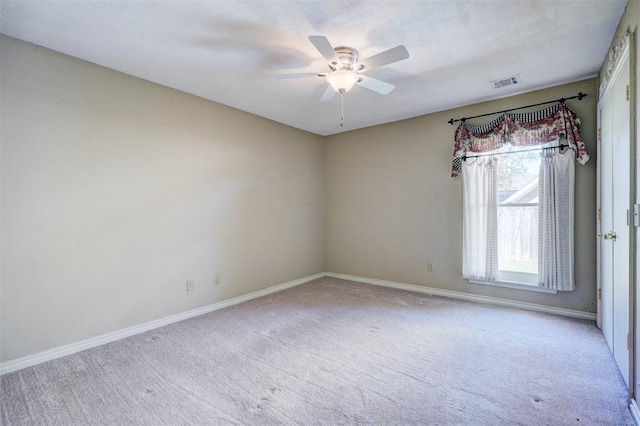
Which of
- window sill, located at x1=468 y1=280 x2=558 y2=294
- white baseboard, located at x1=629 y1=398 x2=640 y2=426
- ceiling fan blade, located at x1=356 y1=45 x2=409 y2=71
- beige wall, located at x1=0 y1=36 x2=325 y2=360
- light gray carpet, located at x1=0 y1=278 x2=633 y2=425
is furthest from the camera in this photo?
window sill, located at x1=468 y1=280 x2=558 y2=294

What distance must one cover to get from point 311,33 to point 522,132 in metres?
2.66

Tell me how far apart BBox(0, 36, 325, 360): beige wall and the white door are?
3559 millimetres

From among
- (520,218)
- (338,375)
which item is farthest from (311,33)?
(520,218)

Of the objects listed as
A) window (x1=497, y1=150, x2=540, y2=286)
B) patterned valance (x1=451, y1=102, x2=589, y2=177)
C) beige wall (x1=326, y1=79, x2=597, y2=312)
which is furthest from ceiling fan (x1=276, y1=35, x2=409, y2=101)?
window (x1=497, y1=150, x2=540, y2=286)

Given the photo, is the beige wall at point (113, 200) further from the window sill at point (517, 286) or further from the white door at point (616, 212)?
the white door at point (616, 212)

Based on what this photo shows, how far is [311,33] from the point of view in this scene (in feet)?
7.27

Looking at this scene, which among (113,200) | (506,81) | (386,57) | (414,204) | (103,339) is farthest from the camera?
(414,204)

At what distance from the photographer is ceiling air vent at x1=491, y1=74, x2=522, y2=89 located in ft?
10.1

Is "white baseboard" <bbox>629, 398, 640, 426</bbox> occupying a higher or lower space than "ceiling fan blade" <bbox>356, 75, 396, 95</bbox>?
lower

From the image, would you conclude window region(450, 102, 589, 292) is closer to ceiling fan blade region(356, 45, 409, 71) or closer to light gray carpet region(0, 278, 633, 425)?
light gray carpet region(0, 278, 633, 425)

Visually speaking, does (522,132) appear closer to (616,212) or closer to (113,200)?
(616,212)

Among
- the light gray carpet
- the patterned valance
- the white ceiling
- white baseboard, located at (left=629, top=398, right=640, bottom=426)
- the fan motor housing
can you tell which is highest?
the white ceiling

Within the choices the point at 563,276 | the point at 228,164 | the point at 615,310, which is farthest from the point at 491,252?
the point at 228,164

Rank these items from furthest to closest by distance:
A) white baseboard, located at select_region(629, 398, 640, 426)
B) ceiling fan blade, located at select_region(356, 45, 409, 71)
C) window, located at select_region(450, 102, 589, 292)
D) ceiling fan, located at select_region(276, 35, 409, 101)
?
window, located at select_region(450, 102, 589, 292)
ceiling fan, located at select_region(276, 35, 409, 101)
ceiling fan blade, located at select_region(356, 45, 409, 71)
white baseboard, located at select_region(629, 398, 640, 426)
